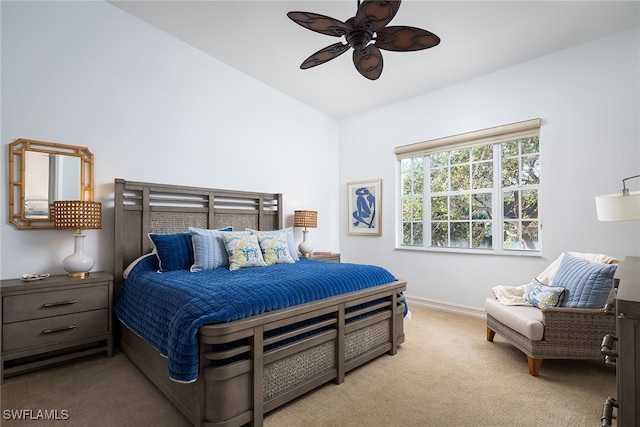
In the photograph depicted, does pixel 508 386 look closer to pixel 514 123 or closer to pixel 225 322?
pixel 225 322

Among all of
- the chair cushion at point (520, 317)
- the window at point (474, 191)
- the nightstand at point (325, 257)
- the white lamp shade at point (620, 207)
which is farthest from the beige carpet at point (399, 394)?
the nightstand at point (325, 257)

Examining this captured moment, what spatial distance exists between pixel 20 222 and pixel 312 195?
3.39m

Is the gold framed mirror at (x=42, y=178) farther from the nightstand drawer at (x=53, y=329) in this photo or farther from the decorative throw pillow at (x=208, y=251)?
the decorative throw pillow at (x=208, y=251)

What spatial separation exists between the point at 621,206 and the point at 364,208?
3.15m

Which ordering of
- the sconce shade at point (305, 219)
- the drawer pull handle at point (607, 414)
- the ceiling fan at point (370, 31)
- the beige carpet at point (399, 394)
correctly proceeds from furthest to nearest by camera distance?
the sconce shade at point (305, 219), the ceiling fan at point (370, 31), the beige carpet at point (399, 394), the drawer pull handle at point (607, 414)

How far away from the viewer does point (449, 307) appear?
407cm

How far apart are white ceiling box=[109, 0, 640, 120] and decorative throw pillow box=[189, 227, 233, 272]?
2.06 meters

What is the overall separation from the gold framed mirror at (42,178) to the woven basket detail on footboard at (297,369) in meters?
2.28

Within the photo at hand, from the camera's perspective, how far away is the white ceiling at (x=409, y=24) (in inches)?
109

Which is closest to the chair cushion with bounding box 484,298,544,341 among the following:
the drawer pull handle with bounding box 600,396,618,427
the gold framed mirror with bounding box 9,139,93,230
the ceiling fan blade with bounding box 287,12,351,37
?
the drawer pull handle with bounding box 600,396,618,427

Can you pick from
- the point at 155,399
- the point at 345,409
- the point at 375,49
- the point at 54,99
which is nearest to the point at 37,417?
the point at 155,399

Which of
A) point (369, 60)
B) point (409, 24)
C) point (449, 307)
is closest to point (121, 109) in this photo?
point (369, 60)

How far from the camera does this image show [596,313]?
2.27 meters

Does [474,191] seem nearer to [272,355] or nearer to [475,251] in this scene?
[475,251]
